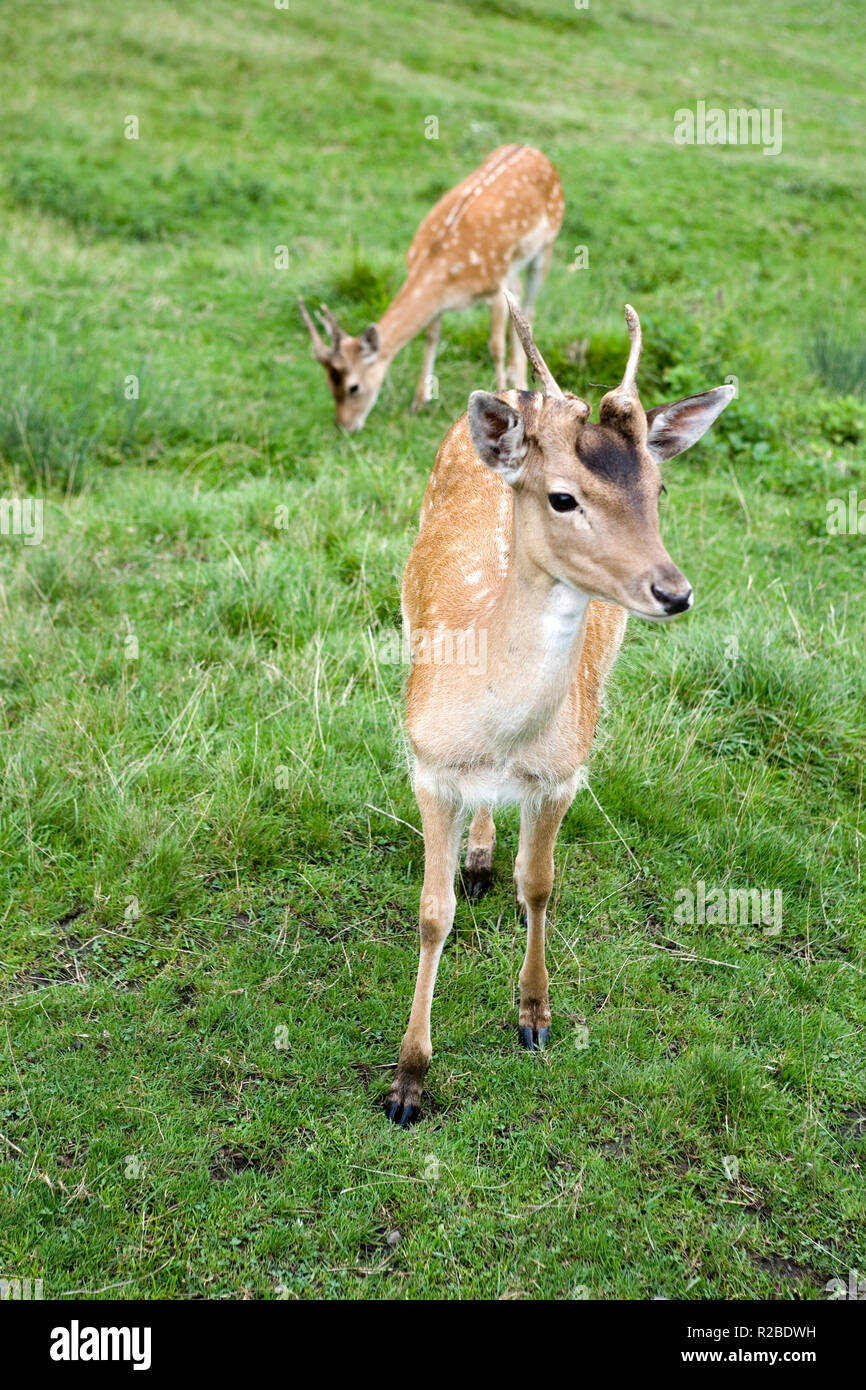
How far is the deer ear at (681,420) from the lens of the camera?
2986 millimetres

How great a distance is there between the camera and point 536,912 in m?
3.71

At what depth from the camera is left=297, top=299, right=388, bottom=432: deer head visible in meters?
7.77

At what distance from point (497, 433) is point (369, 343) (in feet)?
18.0

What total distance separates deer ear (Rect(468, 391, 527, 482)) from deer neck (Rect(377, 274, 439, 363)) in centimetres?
572

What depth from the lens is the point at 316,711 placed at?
4727 mm

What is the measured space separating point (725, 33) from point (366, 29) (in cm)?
955

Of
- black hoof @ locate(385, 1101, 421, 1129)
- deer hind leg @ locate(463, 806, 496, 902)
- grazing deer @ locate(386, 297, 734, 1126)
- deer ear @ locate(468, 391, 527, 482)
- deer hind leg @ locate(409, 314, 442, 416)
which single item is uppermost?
deer ear @ locate(468, 391, 527, 482)

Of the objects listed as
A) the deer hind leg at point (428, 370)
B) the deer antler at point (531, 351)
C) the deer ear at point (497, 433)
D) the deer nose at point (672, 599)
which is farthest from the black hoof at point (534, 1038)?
the deer hind leg at point (428, 370)

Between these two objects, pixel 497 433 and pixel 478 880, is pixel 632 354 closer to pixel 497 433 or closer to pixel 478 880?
pixel 497 433

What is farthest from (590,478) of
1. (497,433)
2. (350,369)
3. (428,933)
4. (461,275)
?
(461,275)

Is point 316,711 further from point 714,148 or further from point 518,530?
point 714,148

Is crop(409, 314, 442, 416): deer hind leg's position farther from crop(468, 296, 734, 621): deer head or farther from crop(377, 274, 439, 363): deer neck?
crop(468, 296, 734, 621): deer head

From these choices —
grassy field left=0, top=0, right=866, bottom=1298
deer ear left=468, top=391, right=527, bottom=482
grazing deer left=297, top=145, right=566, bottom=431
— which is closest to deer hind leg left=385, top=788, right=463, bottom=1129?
grassy field left=0, top=0, right=866, bottom=1298
